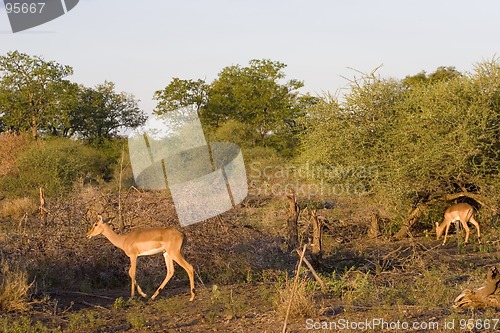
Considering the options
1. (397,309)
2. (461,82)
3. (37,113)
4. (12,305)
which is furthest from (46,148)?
(397,309)

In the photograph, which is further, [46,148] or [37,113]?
[37,113]

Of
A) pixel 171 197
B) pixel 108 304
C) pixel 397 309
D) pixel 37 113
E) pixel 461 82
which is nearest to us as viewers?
pixel 397 309

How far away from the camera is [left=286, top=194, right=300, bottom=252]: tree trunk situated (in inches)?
448

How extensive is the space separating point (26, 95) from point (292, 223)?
27216 millimetres

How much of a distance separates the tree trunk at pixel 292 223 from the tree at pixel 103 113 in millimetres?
27046

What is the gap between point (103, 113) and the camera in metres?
38.7

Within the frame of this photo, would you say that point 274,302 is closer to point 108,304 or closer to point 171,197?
point 108,304

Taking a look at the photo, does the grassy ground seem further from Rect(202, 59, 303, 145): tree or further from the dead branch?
Rect(202, 59, 303, 145): tree

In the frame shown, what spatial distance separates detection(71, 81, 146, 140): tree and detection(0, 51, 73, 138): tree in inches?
65.3

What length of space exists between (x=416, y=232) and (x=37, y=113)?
25082mm

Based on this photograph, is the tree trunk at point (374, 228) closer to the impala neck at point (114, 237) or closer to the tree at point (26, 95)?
the impala neck at point (114, 237)

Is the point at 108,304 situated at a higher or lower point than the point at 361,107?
lower

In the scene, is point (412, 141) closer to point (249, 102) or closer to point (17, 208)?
point (17, 208)

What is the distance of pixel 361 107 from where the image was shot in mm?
15242
